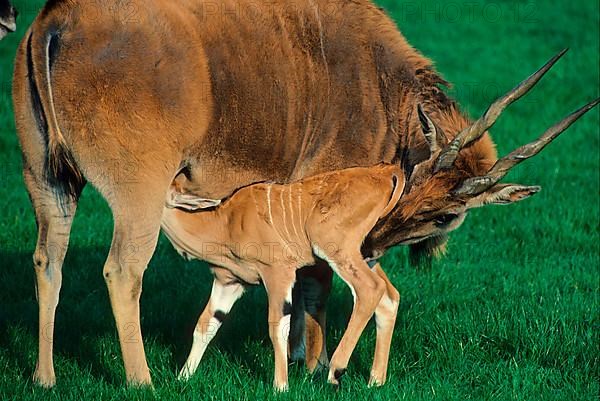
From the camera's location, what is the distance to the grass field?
5680 mm

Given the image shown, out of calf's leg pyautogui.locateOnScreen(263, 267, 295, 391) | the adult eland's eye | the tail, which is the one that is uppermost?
the tail

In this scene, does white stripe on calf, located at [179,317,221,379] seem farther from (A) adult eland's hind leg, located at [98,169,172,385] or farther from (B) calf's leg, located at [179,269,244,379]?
(A) adult eland's hind leg, located at [98,169,172,385]

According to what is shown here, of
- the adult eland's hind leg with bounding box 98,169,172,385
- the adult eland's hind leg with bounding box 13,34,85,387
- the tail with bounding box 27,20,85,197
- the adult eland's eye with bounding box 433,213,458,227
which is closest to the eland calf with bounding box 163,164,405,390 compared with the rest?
the adult eland's eye with bounding box 433,213,458,227

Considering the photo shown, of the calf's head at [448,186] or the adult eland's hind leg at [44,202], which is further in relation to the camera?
the calf's head at [448,186]

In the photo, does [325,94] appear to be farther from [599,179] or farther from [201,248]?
[599,179]

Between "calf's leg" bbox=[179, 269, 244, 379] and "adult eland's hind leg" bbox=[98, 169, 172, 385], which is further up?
"adult eland's hind leg" bbox=[98, 169, 172, 385]

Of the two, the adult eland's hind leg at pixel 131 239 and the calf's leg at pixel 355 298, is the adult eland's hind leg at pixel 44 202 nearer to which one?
the adult eland's hind leg at pixel 131 239

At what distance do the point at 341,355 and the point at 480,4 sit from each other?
1488cm

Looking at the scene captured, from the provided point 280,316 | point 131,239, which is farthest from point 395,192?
point 131,239

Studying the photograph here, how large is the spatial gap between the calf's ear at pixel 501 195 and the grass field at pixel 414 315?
973 millimetres

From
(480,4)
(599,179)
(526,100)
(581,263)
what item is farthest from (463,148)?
(480,4)

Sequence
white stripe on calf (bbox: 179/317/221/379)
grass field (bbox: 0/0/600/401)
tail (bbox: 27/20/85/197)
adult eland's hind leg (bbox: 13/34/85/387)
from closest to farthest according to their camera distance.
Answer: tail (bbox: 27/20/85/197), adult eland's hind leg (bbox: 13/34/85/387), grass field (bbox: 0/0/600/401), white stripe on calf (bbox: 179/317/221/379)

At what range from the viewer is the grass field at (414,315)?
568 cm

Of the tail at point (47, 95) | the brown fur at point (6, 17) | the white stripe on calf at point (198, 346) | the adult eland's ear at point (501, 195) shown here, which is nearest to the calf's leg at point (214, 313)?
the white stripe on calf at point (198, 346)
